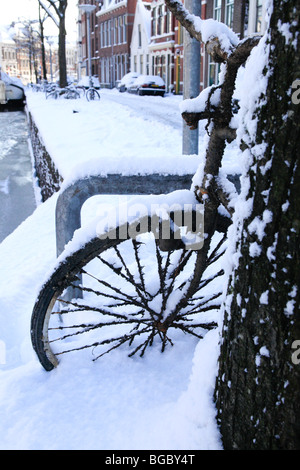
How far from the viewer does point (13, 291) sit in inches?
124

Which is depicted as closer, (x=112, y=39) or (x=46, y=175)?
(x=46, y=175)

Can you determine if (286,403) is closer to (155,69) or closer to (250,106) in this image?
(250,106)

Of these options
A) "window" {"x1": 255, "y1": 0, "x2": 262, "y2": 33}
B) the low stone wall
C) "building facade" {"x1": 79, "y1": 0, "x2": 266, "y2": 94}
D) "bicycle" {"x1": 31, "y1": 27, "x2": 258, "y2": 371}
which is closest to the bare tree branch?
"bicycle" {"x1": 31, "y1": 27, "x2": 258, "y2": 371}

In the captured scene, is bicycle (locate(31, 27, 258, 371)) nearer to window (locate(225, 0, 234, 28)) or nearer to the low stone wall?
the low stone wall

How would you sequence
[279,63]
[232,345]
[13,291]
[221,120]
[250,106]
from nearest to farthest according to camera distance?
1. [279,63]
2. [250,106]
3. [232,345]
4. [221,120]
5. [13,291]

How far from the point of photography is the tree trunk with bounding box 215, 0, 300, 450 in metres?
1.04

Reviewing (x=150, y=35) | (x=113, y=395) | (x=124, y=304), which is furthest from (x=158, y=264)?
(x=150, y=35)

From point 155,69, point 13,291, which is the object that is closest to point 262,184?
point 13,291

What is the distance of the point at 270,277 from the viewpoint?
3.78ft

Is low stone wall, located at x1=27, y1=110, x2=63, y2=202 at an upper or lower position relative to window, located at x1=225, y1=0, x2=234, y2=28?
lower

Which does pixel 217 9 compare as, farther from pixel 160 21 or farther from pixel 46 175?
pixel 46 175

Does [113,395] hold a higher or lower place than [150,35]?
lower

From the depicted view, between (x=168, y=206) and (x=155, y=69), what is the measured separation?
36.5 m

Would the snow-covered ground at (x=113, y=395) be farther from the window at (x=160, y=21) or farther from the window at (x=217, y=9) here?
the window at (x=160, y=21)
